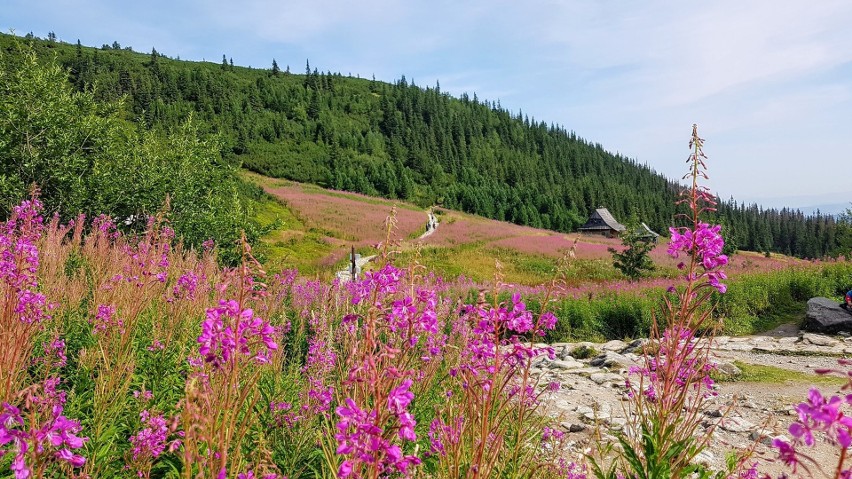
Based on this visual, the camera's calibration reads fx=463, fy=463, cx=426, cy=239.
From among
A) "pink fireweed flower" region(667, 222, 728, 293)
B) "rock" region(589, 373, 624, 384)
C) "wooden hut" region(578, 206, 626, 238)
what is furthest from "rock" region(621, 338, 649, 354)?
"wooden hut" region(578, 206, 626, 238)

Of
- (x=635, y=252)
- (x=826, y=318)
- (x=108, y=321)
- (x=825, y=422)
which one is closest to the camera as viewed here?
(x=825, y=422)

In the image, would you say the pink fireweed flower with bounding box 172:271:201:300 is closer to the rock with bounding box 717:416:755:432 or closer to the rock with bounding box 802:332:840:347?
the rock with bounding box 717:416:755:432

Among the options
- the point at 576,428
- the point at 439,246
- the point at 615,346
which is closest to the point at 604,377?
the point at 576,428

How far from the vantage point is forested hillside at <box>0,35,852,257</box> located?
3036 inches

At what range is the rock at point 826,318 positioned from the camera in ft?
35.3

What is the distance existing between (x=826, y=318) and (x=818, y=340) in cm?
101

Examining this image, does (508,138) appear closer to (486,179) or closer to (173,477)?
(486,179)

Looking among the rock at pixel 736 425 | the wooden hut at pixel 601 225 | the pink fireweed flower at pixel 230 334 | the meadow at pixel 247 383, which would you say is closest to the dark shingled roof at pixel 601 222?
the wooden hut at pixel 601 225

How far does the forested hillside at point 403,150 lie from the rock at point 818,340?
188 feet

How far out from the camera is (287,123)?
299 feet

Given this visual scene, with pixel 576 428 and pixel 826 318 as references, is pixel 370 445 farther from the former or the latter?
pixel 826 318

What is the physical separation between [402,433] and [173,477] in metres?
Answer: 2.41

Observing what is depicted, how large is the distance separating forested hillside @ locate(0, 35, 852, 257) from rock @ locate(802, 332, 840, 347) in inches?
2260

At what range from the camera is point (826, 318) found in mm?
10914
